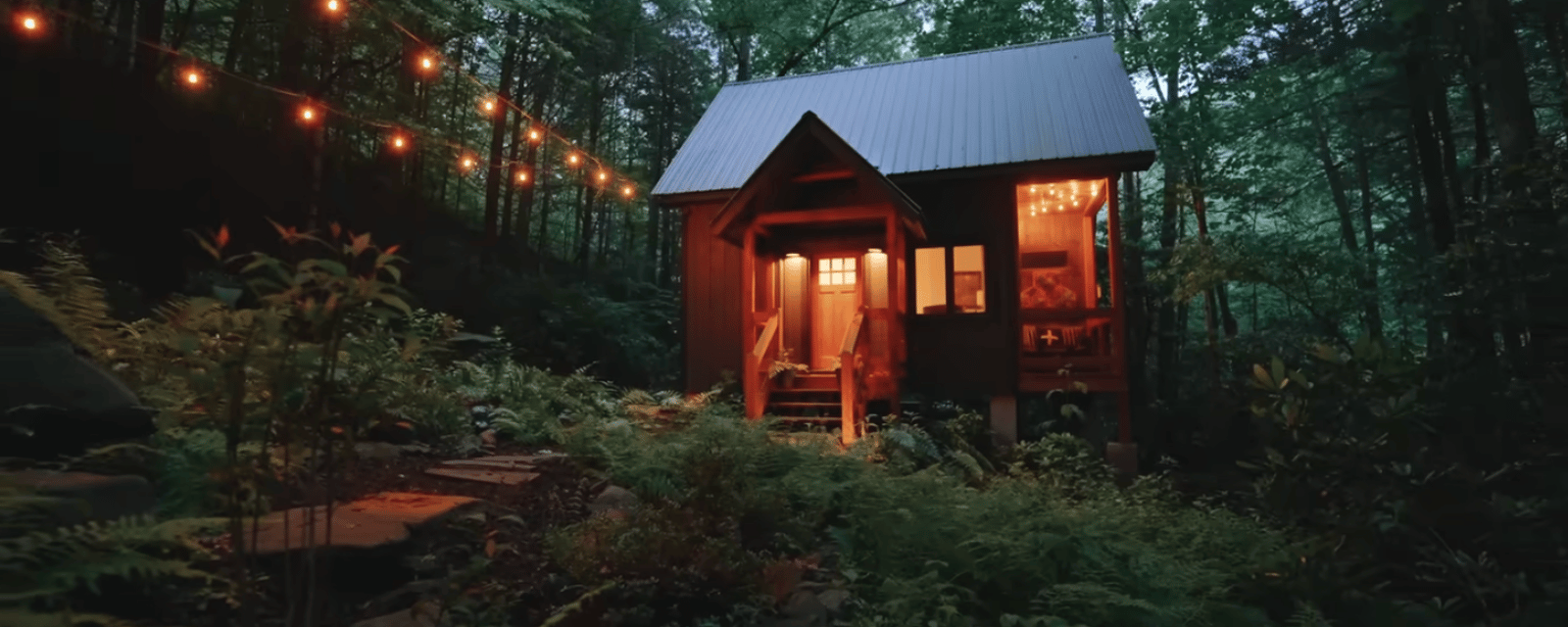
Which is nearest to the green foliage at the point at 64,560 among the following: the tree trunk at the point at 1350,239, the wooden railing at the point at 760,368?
the wooden railing at the point at 760,368

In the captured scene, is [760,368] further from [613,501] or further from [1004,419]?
[613,501]

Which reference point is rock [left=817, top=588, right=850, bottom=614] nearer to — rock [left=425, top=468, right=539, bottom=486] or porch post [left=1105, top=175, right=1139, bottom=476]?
rock [left=425, top=468, right=539, bottom=486]

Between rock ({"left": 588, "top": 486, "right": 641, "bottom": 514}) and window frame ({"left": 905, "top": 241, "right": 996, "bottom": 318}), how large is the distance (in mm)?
6184

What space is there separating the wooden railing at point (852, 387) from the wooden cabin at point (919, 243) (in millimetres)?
26

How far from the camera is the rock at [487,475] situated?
5102mm

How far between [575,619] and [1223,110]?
1774 cm

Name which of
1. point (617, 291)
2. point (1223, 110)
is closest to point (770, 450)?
point (1223, 110)

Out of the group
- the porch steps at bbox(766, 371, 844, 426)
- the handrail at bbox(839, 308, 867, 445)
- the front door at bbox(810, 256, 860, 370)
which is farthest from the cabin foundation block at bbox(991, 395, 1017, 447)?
the front door at bbox(810, 256, 860, 370)

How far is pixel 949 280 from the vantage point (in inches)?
407

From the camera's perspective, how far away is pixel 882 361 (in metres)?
9.46

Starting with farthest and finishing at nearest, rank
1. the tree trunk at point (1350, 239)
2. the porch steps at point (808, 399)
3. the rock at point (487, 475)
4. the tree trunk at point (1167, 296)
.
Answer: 1. the tree trunk at point (1167, 296)
2. the tree trunk at point (1350, 239)
3. the porch steps at point (808, 399)
4. the rock at point (487, 475)

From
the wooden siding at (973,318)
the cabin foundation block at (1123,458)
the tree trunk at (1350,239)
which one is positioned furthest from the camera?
the tree trunk at (1350,239)

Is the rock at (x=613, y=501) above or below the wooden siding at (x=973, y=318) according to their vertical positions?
below

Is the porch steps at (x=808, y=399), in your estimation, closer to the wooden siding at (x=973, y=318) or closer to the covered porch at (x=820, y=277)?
the covered porch at (x=820, y=277)
